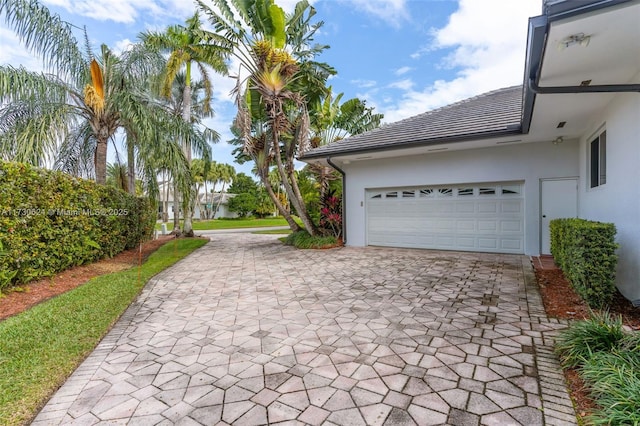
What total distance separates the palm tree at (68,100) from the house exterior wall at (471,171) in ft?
21.6

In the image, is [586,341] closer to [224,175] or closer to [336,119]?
[336,119]

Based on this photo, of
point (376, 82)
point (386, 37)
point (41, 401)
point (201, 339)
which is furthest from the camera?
point (376, 82)

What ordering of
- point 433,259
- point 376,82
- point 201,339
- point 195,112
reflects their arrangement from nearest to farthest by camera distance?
point 201,339 < point 433,259 < point 376,82 < point 195,112

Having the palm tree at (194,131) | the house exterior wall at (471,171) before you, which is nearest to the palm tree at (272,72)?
the palm tree at (194,131)

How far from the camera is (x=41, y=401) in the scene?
265 centimetres

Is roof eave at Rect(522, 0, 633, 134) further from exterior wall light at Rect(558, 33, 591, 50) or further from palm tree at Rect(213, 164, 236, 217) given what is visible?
palm tree at Rect(213, 164, 236, 217)

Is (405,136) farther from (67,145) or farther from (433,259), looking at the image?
(67,145)

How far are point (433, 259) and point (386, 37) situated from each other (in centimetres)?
908

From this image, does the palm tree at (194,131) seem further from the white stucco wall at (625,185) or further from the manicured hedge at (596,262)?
the white stucco wall at (625,185)

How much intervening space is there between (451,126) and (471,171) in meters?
1.51

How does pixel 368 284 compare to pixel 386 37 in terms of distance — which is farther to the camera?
pixel 386 37

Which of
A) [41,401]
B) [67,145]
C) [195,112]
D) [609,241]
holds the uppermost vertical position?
[195,112]

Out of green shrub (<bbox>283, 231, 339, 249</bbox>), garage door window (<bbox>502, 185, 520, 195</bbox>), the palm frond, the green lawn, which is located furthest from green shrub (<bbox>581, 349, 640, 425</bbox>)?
the green lawn

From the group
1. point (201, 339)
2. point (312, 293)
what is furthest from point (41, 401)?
point (312, 293)
